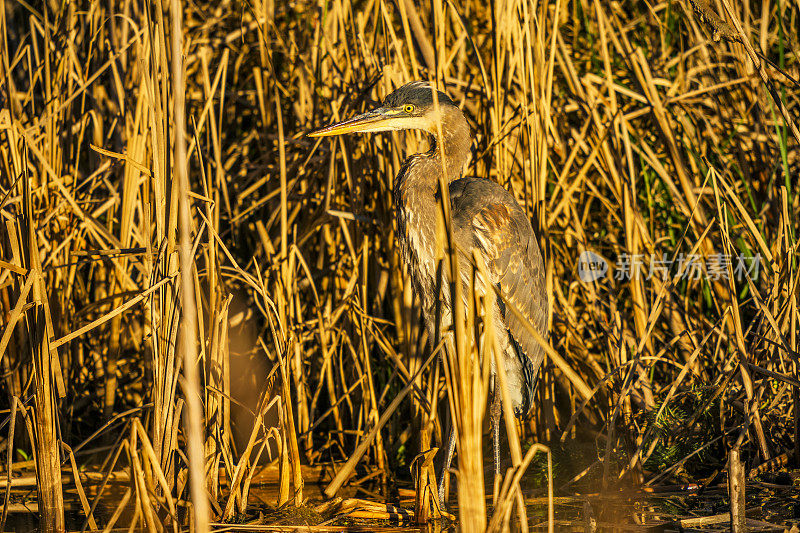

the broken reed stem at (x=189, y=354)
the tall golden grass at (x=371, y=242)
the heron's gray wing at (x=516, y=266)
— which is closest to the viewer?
the broken reed stem at (x=189, y=354)

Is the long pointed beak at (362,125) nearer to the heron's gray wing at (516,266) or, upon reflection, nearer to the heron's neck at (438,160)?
the heron's neck at (438,160)

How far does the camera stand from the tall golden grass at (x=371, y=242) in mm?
3035

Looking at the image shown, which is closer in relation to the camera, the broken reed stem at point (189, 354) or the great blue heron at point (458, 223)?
the broken reed stem at point (189, 354)

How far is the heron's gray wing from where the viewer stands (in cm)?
316

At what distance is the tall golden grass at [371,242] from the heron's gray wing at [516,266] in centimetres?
11

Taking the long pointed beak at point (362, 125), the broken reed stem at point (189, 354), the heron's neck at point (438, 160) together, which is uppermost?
the long pointed beak at point (362, 125)

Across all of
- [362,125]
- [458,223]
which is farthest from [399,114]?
[458,223]

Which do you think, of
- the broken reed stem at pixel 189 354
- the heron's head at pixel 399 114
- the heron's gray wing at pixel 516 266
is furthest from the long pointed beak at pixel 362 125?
the broken reed stem at pixel 189 354

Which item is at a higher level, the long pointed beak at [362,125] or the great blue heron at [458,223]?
the long pointed beak at [362,125]

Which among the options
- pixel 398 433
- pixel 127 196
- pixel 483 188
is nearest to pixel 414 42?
pixel 483 188

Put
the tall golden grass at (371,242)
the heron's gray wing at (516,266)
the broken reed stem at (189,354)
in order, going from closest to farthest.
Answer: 1. the broken reed stem at (189,354)
2. the tall golden grass at (371,242)
3. the heron's gray wing at (516,266)

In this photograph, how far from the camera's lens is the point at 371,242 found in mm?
3660

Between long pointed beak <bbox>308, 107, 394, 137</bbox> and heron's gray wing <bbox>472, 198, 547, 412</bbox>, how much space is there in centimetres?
51

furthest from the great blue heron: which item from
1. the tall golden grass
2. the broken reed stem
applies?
the broken reed stem
